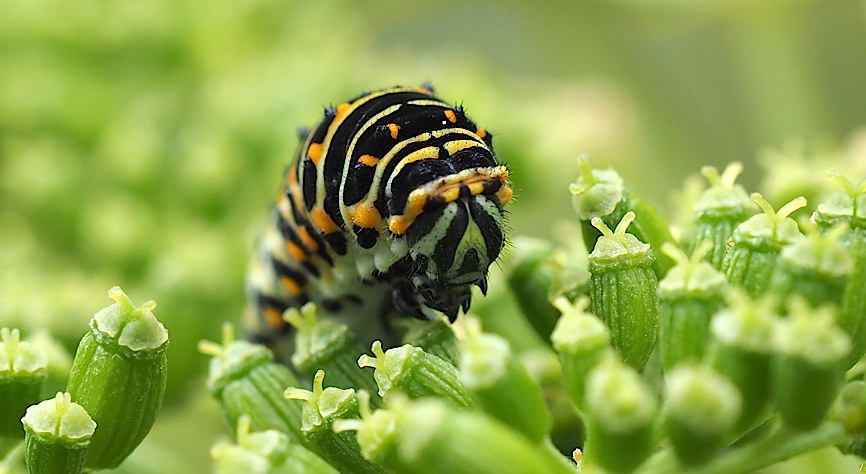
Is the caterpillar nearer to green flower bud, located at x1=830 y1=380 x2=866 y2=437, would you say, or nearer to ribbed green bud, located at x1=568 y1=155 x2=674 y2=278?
ribbed green bud, located at x1=568 y1=155 x2=674 y2=278

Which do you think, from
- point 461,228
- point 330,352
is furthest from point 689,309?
point 330,352

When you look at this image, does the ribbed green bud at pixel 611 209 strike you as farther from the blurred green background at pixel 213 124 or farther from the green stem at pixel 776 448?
the blurred green background at pixel 213 124

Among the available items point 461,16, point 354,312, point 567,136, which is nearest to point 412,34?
point 461,16

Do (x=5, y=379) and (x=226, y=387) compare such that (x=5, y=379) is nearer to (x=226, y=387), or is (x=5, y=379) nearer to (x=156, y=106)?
(x=226, y=387)

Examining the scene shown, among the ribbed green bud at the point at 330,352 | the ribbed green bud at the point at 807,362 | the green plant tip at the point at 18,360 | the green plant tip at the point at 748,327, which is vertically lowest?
the ribbed green bud at the point at 807,362

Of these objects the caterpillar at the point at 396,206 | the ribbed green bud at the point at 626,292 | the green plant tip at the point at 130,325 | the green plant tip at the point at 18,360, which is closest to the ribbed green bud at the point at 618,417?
the ribbed green bud at the point at 626,292

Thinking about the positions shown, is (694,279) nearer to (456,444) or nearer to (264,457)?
(456,444)
